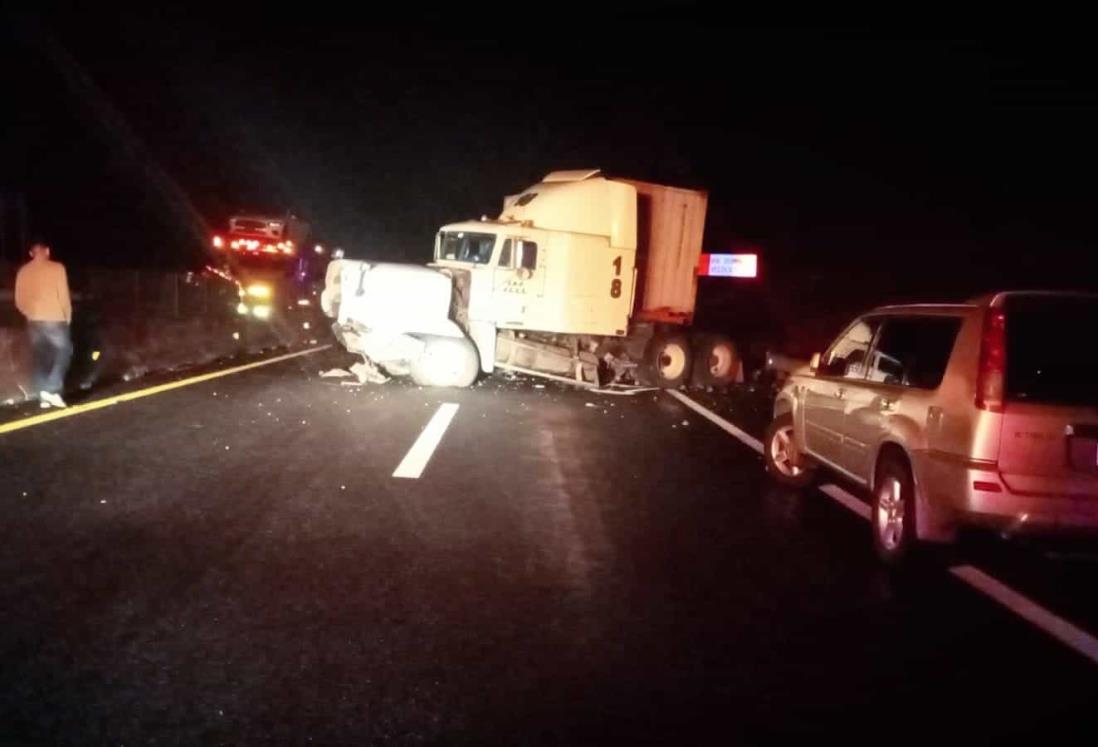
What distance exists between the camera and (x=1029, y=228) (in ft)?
153

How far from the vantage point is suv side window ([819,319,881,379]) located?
8258 mm

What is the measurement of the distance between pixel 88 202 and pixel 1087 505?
2369 inches

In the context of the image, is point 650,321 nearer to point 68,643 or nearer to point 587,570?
point 587,570

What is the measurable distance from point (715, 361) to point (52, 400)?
42.6ft

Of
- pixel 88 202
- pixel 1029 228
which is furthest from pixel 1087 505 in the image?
pixel 88 202

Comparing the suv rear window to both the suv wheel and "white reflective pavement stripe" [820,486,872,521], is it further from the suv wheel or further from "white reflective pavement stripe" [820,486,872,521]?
"white reflective pavement stripe" [820,486,872,521]

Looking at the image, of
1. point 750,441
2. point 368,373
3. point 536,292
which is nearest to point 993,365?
point 750,441

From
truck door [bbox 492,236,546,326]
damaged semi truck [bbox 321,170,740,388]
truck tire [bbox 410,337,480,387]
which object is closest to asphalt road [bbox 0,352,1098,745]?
truck tire [bbox 410,337,480,387]

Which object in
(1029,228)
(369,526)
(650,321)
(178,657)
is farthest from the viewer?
(1029,228)

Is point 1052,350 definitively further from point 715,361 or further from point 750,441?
point 715,361

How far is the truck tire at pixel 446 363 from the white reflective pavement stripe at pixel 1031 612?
11481mm

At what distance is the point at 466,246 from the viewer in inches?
741

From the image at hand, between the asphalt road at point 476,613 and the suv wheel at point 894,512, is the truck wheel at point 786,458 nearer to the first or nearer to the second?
the asphalt road at point 476,613

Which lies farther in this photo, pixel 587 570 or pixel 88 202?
pixel 88 202
